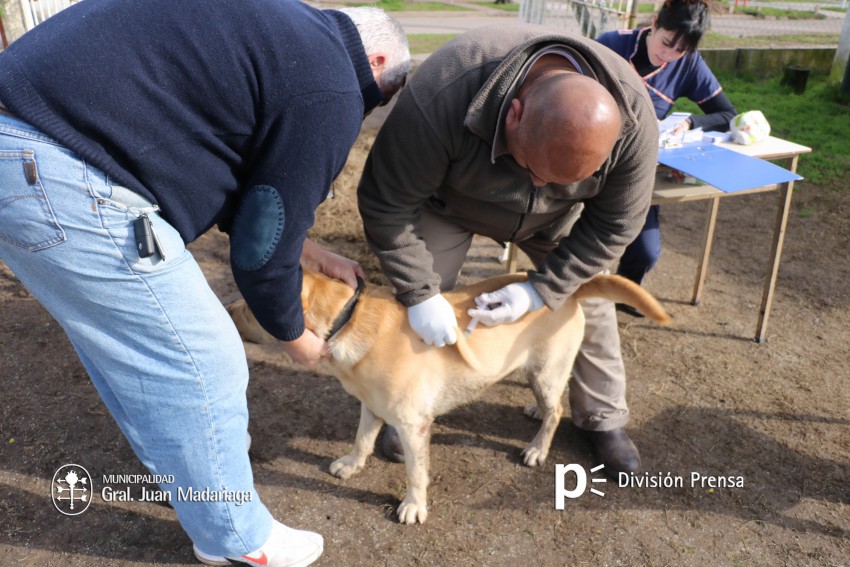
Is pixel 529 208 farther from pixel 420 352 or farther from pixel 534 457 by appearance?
pixel 534 457

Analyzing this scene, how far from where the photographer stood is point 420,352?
2498 millimetres

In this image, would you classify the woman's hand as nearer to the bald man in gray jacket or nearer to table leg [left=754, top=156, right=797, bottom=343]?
the bald man in gray jacket

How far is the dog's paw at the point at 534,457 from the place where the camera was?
2994 millimetres

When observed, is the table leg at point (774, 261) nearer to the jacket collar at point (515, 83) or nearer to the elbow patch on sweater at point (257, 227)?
the jacket collar at point (515, 83)

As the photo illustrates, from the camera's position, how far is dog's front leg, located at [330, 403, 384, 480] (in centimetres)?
281

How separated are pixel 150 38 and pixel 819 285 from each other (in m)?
4.75

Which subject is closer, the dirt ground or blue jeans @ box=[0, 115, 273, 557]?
blue jeans @ box=[0, 115, 273, 557]

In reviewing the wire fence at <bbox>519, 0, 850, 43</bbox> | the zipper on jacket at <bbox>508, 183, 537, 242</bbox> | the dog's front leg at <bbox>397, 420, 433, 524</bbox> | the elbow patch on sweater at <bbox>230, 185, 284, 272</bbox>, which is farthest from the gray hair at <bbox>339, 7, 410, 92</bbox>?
the wire fence at <bbox>519, 0, 850, 43</bbox>

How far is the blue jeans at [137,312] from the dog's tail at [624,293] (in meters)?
1.43

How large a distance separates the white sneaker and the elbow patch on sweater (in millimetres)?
1078

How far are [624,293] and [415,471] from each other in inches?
43.4

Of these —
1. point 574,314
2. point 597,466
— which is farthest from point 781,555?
point 574,314

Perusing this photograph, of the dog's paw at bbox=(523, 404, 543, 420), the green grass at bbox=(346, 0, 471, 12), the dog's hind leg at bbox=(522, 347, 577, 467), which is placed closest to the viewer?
the dog's hind leg at bbox=(522, 347, 577, 467)

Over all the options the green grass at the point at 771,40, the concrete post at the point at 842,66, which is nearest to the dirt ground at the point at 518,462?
the concrete post at the point at 842,66
